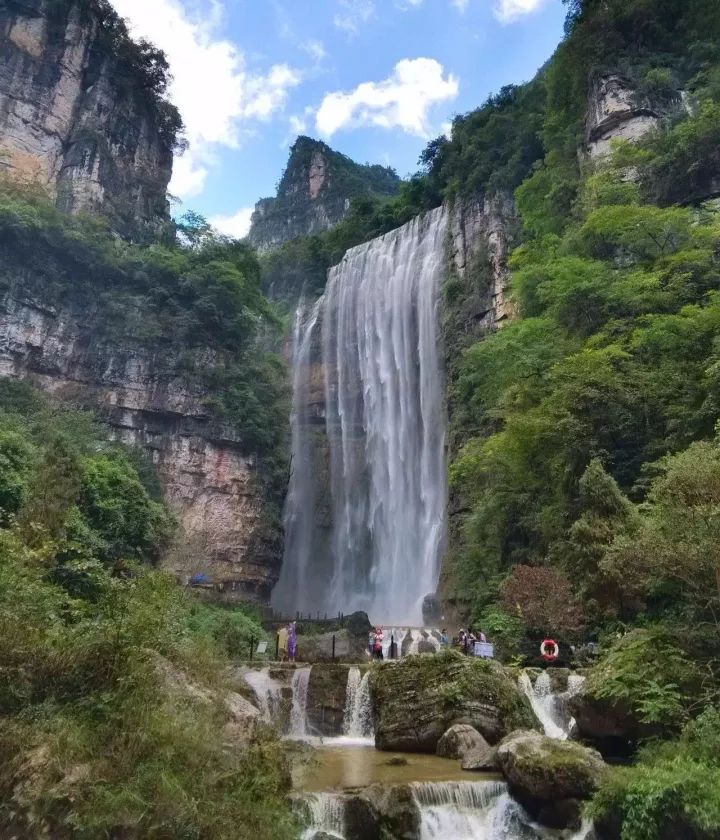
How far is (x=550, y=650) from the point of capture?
46.8 ft

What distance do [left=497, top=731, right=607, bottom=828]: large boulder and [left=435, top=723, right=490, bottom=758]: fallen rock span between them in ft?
4.83

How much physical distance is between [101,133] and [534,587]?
3262 cm

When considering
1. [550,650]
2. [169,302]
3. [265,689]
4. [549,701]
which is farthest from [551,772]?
[169,302]

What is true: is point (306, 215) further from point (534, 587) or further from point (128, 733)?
point (128, 733)

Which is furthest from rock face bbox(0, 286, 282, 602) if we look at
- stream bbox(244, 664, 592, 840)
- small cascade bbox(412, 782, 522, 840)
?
small cascade bbox(412, 782, 522, 840)

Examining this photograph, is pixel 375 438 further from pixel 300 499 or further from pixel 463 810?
pixel 463 810

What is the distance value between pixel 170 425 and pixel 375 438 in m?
10.2

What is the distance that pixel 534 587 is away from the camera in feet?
47.6

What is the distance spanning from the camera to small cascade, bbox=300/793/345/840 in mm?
7312

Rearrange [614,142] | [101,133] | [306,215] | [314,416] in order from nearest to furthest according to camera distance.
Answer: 1. [614,142]
2. [101,133]
3. [314,416]
4. [306,215]

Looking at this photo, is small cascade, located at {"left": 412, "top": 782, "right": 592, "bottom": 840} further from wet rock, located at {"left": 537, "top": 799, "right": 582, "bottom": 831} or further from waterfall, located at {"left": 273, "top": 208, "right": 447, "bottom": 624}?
waterfall, located at {"left": 273, "top": 208, "right": 447, "bottom": 624}

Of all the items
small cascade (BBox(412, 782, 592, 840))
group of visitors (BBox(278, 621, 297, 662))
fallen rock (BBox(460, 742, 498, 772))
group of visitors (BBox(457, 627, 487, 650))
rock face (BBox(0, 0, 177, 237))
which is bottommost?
small cascade (BBox(412, 782, 592, 840))

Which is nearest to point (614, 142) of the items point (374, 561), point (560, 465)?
point (560, 465)

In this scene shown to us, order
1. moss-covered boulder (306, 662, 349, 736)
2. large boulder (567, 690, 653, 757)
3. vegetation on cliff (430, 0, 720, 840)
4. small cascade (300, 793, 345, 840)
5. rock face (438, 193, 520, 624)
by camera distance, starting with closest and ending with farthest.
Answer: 1. small cascade (300, 793, 345, 840)
2. vegetation on cliff (430, 0, 720, 840)
3. large boulder (567, 690, 653, 757)
4. moss-covered boulder (306, 662, 349, 736)
5. rock face (438, 193, 520, 624)
